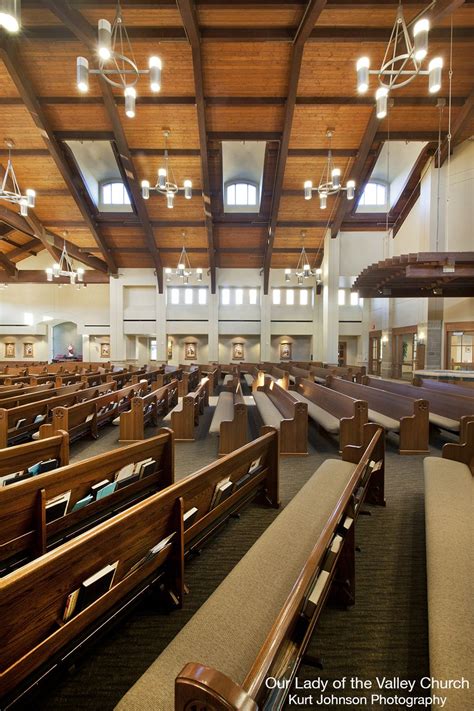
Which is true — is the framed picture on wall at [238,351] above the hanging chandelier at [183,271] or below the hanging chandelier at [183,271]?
below

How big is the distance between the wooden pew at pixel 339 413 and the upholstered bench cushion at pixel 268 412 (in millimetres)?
495

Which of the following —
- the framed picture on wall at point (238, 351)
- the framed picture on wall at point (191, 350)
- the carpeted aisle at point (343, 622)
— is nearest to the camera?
the carpeted aisle at point (343, 622)

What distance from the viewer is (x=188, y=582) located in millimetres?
1822

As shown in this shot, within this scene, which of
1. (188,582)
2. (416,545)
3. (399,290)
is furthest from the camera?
(399,290)

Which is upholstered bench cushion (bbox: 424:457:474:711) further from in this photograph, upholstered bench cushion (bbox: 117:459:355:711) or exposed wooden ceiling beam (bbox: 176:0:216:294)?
exposed wooden ceiling beam (bbox: 176:0:216:294)

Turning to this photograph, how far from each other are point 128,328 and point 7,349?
674 cm

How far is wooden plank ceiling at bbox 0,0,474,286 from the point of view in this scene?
19.5 feet

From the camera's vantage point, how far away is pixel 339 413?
4.61 meters

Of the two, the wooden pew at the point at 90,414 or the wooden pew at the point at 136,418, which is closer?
the wooden pew at the point at 90,414

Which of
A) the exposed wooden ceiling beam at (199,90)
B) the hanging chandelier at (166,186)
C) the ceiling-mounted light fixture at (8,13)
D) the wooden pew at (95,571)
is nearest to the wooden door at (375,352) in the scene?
the exposed wooden ceiling beam at (199,90)

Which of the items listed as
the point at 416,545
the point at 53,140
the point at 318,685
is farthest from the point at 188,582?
the point at 53,140

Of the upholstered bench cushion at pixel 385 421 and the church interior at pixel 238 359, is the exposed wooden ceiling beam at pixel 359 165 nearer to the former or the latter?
the church interior at pixel 238 359

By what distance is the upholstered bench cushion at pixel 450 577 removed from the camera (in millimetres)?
1059

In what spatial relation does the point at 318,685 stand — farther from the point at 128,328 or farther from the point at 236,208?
the point at 128,328
